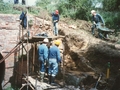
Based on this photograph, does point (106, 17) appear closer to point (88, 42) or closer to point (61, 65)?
point (88, 42)

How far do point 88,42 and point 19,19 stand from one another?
4.43 meters

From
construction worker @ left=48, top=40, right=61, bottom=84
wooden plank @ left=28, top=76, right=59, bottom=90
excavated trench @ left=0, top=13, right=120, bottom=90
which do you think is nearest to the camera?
wooden plank @ left=28, top=76, right=59, bottom=90

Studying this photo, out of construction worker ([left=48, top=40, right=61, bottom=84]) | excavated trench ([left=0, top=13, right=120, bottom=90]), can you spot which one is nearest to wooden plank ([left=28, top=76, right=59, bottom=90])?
construction worker ([left=48, top=40, right=61, bottom=84])

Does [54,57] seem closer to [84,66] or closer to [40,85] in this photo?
[40,85]

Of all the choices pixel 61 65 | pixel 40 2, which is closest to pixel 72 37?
pixel 61 65

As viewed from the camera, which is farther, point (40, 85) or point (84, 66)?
point (84, 66)

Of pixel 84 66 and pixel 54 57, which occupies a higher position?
pixel 54 57

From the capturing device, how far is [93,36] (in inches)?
599

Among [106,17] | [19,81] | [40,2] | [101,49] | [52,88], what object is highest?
[40,2]

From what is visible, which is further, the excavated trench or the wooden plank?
the excavated trench

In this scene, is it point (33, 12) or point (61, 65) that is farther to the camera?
point (33, 12)

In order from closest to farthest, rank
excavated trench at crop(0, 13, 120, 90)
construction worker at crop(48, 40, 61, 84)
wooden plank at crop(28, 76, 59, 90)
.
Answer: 1. wooden plank at crop(28, 76, 59, 90)
2. construction worker at crop(48, 40, 61, 84)
3. excavated trench at crop(0, 13, 120, 90)

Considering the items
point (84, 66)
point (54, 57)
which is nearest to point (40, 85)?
point (54, 57)

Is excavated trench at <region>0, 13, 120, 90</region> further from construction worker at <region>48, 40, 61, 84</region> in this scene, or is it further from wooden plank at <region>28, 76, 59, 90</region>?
construction worker at <region>48, 40, 61, 84</region>
